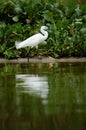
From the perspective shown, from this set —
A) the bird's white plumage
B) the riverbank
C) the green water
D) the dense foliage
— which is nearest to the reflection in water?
the green water

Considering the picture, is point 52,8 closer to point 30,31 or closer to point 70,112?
point 30,31

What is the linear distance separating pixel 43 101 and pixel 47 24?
12025 mm

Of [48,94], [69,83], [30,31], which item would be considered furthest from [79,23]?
[48,94]

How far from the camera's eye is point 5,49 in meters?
18.2

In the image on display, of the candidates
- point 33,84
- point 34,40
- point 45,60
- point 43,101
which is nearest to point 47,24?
point 34,40

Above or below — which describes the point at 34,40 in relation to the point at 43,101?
above

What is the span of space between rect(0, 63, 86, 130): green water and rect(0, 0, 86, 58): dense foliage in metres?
5.27

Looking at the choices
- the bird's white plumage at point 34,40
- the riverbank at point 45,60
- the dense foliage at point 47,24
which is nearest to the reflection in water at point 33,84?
the riverbank at point 45,60

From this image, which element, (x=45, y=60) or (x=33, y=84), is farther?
(x=45, y=60)

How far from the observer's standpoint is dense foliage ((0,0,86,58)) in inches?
707

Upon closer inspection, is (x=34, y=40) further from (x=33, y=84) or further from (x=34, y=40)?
(x=33, y=84)

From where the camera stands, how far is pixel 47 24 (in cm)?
1966

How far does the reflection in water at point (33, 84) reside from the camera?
350 inches

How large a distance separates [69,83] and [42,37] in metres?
7.94
